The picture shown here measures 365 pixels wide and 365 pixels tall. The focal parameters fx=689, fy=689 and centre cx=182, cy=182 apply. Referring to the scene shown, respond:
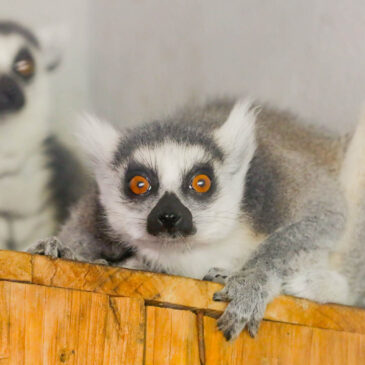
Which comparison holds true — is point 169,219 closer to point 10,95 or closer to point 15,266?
point 15,266

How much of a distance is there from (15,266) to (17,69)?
1.51 m

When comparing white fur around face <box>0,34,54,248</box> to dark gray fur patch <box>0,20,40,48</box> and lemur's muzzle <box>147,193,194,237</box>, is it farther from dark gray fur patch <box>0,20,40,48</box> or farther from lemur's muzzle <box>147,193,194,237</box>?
lemur's muzzle <box>147,193,194,237</box>

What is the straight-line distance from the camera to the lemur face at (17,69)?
3.00m

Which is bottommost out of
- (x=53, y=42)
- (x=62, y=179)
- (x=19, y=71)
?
(x=62, y=179)

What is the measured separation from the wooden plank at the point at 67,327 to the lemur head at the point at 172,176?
0.35 m

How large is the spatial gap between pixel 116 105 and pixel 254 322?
1.61m

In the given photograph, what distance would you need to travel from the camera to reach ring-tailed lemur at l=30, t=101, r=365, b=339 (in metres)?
2.12

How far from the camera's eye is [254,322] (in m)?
1.86

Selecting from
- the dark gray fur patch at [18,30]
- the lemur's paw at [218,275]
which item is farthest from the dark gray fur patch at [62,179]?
the lemur's paw at [218,275]

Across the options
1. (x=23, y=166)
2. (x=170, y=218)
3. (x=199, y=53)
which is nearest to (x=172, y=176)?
(x=170, y=218)

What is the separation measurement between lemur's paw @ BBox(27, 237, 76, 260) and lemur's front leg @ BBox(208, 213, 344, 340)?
1.41 feet

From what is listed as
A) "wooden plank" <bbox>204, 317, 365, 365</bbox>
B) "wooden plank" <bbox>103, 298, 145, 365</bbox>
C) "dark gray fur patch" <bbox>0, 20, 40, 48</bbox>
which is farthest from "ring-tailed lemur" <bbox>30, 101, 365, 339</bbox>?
"dark gray fur patch" <bbox>0, 20, 40, 48</bbox>

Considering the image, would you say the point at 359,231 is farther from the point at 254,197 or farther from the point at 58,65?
the point at 58,65

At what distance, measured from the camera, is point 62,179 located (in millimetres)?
3125
